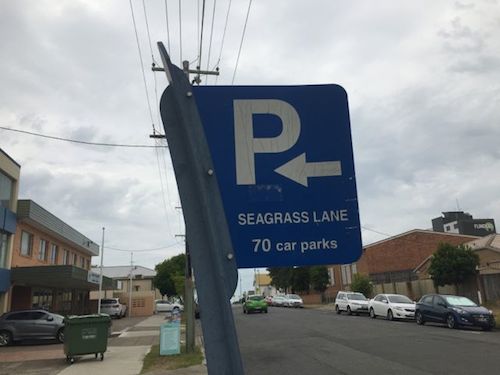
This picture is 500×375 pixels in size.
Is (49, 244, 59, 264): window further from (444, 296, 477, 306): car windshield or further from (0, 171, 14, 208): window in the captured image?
(444, 296, 477, 306): car windshield

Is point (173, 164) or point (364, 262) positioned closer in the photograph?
point (173, 164)

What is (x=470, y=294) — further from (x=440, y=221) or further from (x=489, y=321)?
(x=440, y=221)

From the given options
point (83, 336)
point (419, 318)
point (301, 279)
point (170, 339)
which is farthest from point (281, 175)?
point (301, 279)

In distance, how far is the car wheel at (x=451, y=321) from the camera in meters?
21.2

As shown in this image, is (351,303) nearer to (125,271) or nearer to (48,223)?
(48,223)

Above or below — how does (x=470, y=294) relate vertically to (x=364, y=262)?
below

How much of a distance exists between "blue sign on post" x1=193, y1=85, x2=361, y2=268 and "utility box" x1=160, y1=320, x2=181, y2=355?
557 inches

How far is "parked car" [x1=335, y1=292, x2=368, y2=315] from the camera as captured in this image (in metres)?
32.6

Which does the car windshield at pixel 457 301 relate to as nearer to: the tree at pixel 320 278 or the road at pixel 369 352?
the road at pixel 369 352

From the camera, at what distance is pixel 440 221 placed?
285 ft

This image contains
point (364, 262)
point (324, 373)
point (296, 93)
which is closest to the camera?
point (296, 93)

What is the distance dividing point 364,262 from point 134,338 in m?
35.4

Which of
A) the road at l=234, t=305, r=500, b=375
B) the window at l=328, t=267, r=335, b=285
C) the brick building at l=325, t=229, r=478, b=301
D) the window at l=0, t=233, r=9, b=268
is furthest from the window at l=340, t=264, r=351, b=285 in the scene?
the window at l=0, t=233, r=9, b=268

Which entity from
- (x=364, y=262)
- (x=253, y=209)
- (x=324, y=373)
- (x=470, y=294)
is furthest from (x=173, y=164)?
(x=364, y=262)
